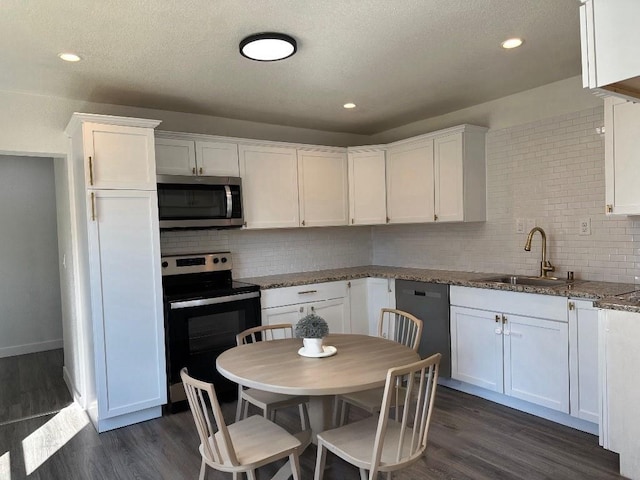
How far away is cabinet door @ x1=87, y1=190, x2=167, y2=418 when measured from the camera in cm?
299

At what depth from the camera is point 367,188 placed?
4492mm

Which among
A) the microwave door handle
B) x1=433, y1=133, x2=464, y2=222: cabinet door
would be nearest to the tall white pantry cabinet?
the microwave door handle

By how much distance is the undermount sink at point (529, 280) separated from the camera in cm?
328

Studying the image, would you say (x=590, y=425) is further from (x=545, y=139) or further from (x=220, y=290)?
(x=220, y=290)

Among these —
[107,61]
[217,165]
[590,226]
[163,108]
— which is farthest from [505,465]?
[163,108]

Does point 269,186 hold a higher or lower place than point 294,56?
lower

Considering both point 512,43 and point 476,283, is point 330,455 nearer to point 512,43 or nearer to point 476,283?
point 476,283

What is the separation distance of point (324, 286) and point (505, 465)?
2.05 m

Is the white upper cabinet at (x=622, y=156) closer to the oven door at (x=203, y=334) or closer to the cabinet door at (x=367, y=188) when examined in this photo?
the cabinet door at (x=367, y=188)

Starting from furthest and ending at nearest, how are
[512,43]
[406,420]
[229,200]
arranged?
[229,200] < [512,43] < [406,420]

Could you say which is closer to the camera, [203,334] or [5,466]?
[5,466]

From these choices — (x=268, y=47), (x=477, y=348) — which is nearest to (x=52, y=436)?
(x=268, y=47)

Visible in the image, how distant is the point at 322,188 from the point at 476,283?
1.79 metres

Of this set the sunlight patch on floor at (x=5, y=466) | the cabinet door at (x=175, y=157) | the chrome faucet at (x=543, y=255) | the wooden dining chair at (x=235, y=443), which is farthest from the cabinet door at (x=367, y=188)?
the sunlight patch on floor at (x=5, y=466)
